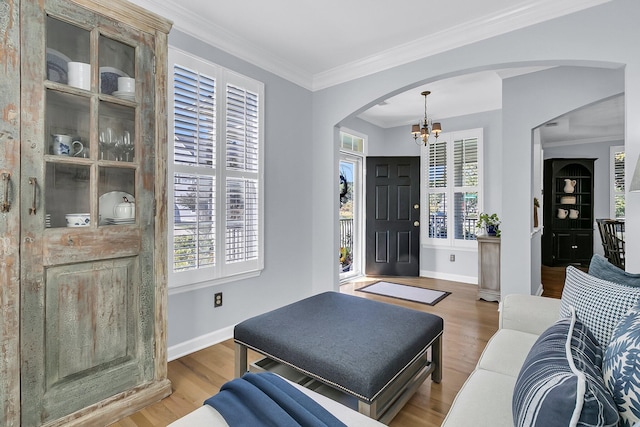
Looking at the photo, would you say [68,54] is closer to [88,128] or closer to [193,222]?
[88,128]

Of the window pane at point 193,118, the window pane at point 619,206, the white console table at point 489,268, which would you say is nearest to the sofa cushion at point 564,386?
the window pane at point 193,118

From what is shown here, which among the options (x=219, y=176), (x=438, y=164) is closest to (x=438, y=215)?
(x=438, y=164)

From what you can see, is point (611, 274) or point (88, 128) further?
point (88, 128)

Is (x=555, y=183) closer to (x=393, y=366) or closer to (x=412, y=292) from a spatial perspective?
(x=412, y=292)

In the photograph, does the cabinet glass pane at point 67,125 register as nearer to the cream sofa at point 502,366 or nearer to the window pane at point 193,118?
the window pane at point 193,118

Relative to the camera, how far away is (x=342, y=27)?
268 cm

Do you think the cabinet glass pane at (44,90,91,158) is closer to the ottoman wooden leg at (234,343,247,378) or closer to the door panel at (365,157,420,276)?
the ottoman wooden leg at (234,343,247,378)

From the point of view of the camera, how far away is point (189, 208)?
2607 millimetres

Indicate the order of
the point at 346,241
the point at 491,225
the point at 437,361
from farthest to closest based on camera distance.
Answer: the point at 346,241
the point at 491,225
the point at 437,361

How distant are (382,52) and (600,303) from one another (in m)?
2.65

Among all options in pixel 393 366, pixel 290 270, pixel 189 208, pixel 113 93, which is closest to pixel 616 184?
pixel 290 270

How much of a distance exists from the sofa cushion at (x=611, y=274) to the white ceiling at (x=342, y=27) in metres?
1.78

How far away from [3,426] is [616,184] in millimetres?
8751

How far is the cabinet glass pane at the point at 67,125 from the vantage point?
5.33 ft
